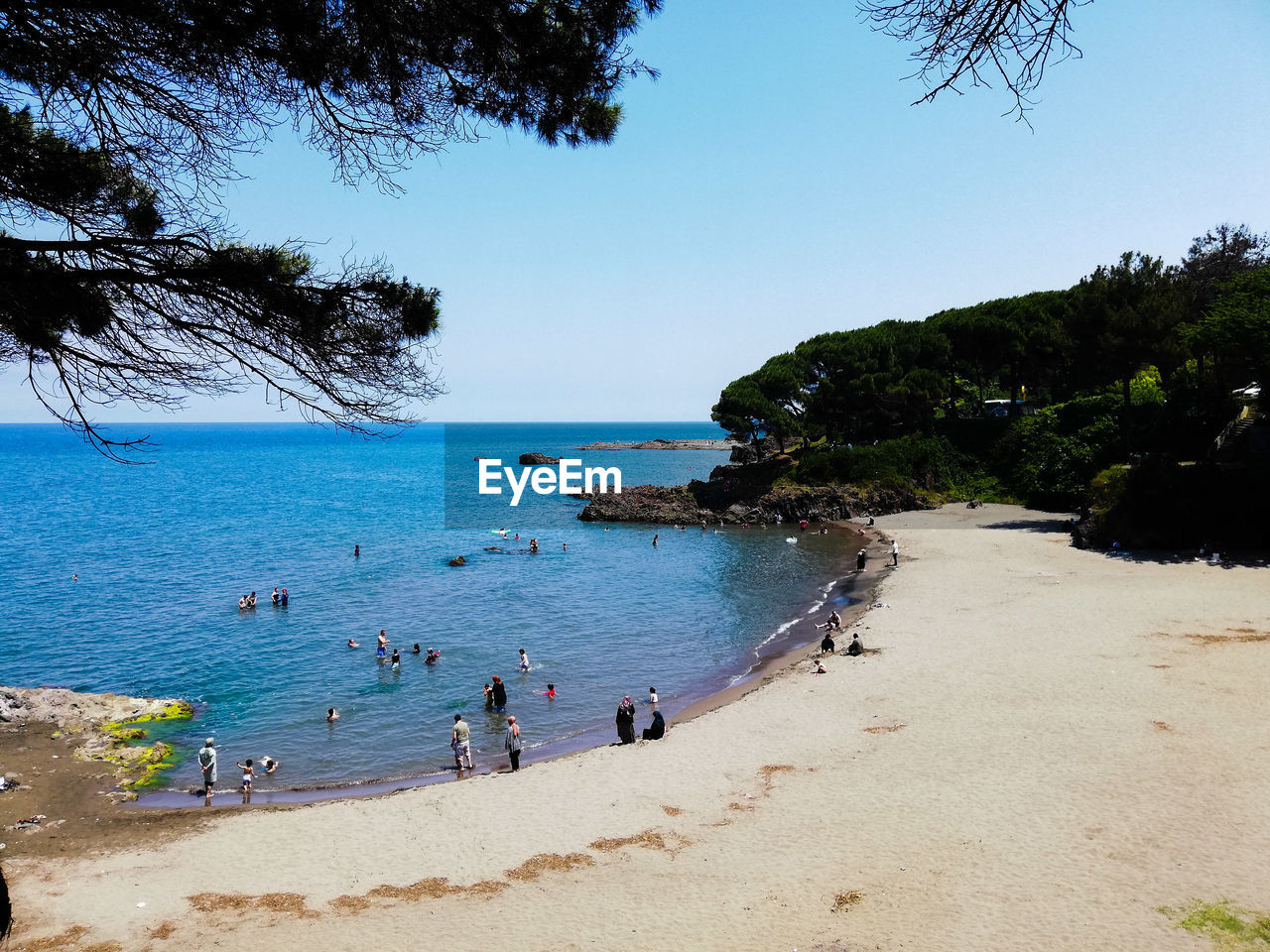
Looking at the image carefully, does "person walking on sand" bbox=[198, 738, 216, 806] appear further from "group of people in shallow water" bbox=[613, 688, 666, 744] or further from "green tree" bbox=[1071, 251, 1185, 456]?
"green tree" bbox=[1071, 251, 1185, 456]

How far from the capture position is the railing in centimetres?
4059

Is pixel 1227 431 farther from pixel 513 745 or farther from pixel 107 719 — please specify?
pixel 107 719

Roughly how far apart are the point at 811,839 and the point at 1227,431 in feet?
136

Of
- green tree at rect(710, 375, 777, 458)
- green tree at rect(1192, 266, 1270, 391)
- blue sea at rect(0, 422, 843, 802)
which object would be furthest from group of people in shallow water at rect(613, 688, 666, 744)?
green tree at rect(710, 375, 777, 458)

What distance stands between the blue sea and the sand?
4624 millimetres

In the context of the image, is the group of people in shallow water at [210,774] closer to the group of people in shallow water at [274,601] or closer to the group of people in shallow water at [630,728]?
the group of people in shallow water at [630,728]

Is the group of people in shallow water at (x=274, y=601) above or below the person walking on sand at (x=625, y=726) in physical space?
below

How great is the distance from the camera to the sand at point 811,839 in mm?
10812

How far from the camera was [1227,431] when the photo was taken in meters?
40.9

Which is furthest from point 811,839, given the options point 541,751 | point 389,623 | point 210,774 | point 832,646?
point 389,623

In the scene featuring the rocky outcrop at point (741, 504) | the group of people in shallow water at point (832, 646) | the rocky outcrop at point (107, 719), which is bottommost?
the rocky outcrop at point (107, 719)

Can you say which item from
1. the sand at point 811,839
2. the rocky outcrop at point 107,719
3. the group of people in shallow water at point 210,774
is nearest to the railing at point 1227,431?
the sand at point 811,839

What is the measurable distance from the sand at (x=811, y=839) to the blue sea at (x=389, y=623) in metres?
4.62

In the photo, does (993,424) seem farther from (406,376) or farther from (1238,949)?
(406,376)
